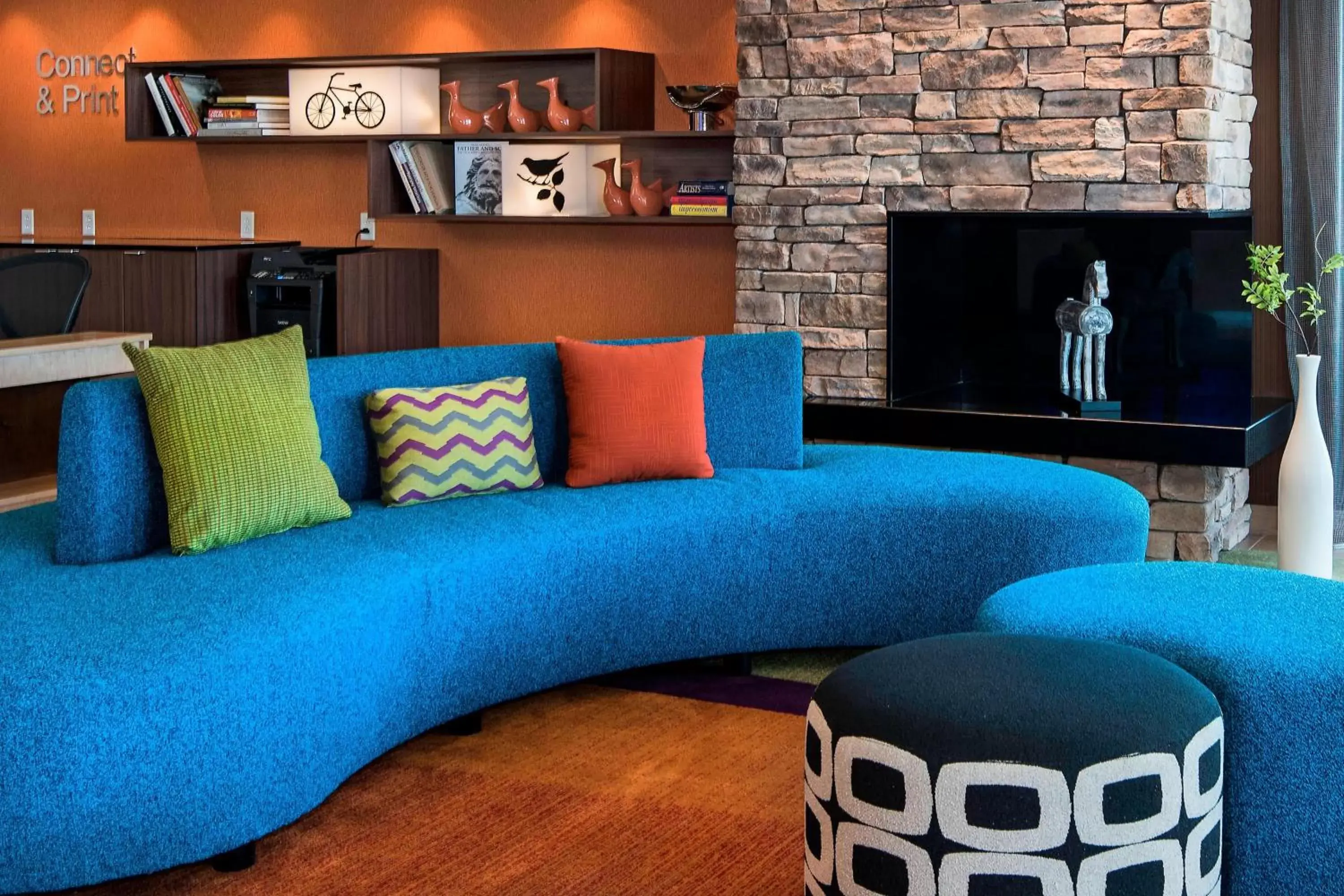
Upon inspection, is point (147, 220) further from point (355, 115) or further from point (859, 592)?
point (859, 592)

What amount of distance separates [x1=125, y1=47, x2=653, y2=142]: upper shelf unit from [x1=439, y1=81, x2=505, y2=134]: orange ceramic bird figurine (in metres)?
0.08

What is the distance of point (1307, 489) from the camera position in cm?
446

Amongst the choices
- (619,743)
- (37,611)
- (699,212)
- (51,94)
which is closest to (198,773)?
(37,611)

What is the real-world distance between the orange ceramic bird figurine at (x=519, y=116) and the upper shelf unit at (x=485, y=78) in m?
0.06

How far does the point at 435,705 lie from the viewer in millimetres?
3322

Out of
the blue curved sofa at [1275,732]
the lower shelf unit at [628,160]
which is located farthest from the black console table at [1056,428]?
the blue curved sofa at [1275,732]

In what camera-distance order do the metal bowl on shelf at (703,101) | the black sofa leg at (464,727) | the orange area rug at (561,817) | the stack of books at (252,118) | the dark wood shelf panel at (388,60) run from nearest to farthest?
the orange area rug at (561,817) < the black sofa leg at (464,727) < the metal bowl on shelf at (703,101) < the dark wood shelf panel at (388,60) < the stack of books at (252,118)

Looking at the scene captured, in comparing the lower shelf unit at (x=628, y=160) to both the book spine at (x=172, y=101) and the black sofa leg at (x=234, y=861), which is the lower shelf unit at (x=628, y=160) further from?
the black sofa leg at (x=234, y=861)

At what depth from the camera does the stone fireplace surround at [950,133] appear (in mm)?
4930

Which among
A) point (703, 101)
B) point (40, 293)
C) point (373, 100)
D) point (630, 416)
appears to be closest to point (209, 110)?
point (373, 100)

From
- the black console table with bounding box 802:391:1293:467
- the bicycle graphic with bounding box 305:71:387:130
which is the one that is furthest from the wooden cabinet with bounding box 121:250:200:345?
the black console table with bounding box 802:391:1293:467

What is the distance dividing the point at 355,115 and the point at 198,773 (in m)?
→ 4.70

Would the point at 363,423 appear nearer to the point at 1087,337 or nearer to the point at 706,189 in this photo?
the point at 706,189

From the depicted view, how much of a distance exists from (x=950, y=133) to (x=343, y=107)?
2.91 m
